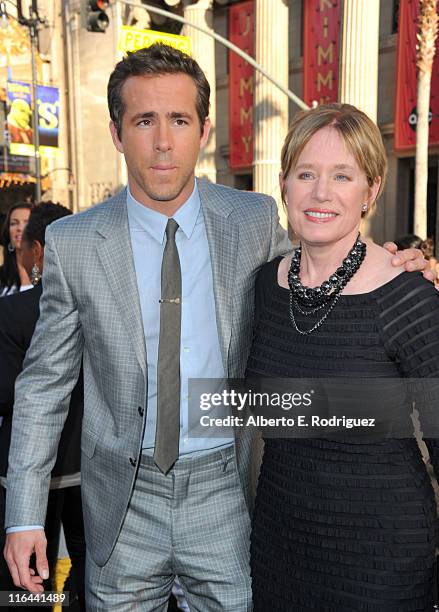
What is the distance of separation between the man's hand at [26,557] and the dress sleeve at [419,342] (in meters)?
1.47

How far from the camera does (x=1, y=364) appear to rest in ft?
10.1

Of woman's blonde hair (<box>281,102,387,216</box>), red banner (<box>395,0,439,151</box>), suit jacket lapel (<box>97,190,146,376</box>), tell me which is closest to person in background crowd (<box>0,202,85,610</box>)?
suit jacket lapel (<box>97,190,146,376</box>)

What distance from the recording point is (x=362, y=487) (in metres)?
1.93

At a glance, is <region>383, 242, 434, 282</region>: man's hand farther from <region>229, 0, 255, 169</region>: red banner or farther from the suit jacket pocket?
<region>229, 0, 255, 169</region>: red banner

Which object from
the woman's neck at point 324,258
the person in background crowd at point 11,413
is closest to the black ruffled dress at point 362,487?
the woman's neck at point 324,258

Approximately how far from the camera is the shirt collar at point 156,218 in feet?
7.68

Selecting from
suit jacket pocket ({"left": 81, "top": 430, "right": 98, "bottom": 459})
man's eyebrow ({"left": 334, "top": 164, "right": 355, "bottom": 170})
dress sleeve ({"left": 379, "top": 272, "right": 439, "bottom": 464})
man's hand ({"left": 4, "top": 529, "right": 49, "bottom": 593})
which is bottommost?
man's hand ({"left": 4, "top": 529, "right": 49, "bottom": 593})

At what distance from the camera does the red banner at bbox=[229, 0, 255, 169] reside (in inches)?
876

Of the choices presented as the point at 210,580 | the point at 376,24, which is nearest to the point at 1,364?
the point at 210,580

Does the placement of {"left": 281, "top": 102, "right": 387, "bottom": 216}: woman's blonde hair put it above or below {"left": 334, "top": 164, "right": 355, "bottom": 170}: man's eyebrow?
above

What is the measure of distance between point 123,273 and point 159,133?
21.8 inches

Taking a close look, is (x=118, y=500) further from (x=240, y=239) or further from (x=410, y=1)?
(x=410, y=1)

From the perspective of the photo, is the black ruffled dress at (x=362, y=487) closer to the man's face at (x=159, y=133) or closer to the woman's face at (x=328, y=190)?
the woman's face at (x=328, y=190)

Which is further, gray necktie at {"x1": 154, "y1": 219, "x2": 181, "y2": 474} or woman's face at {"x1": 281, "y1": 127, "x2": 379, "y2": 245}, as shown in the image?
gray necktie at {"x1": 154, "y1": 219, "x2": 181, "y2": 474}
